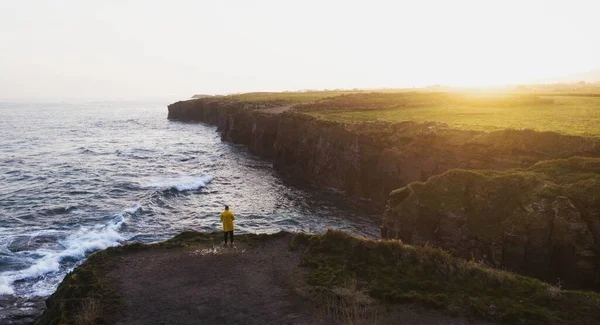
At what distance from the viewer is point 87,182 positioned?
51531 millimetres

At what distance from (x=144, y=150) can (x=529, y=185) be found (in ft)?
229

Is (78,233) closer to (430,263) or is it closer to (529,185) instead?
(430,263)

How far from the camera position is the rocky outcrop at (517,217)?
22312 millimetres

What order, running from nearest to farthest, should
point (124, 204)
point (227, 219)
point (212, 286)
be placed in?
point (212, 286) < point (227, 219) < point (124, 204)

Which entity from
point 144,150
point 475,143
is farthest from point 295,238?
point 144,150

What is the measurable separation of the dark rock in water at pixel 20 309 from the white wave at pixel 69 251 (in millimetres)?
869

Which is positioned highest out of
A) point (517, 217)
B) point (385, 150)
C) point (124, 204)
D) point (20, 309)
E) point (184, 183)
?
point (385, 150)

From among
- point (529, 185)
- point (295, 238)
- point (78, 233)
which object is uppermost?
point (529, 185)

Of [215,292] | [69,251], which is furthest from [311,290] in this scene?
[69,251]

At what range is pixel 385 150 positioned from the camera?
43875 mm

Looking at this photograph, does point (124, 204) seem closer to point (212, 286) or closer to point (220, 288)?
point (212, 286)

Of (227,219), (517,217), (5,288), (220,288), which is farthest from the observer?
(5,288)

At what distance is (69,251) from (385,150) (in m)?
30.1

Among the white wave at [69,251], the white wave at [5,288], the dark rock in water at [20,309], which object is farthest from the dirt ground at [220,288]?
the white wave at [69,251]
